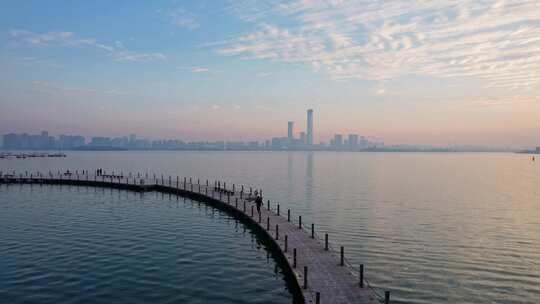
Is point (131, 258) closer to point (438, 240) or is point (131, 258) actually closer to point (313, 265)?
point (313, 265)

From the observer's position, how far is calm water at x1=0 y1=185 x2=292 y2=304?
22.3 metres

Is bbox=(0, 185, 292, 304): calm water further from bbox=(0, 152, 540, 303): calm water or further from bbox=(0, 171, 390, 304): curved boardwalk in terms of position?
bbox=(0, 152, 540, 303): calm water

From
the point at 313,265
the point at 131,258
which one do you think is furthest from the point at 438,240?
the point at 131,258

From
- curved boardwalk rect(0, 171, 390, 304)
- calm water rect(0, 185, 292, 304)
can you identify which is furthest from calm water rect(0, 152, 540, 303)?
calm water rect(0, 185, 292, 304)

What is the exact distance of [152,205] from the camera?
5453 centimetres

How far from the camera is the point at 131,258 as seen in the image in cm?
2875

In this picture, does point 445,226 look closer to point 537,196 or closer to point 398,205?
point 398,205

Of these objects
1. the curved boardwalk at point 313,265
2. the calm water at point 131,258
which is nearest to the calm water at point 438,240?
the curved boardwalk at point 313,265

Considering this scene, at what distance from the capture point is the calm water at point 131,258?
22297 mm

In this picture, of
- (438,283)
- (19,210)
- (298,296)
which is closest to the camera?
(298,296)

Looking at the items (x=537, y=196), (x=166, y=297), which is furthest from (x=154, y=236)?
(x=537, y=196)

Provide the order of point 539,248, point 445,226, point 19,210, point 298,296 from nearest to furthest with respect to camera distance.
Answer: point 298,296, point 539,248, point 445,226, point 19,210

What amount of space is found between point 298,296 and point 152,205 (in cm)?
3747

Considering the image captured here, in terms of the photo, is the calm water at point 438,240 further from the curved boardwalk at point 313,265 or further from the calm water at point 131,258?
the calm water at point 131,258
